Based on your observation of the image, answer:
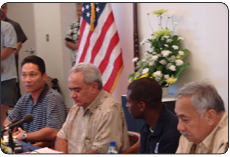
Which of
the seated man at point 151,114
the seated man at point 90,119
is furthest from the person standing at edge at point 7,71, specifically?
the seated man at point 151,114

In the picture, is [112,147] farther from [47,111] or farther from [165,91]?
[165,91]

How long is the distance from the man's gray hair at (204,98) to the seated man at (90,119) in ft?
2.35

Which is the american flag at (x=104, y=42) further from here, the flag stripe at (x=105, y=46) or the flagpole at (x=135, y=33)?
the flagpole at (x=135, y=33)

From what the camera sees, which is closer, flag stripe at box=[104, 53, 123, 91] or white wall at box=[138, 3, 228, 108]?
white wall at box=[138, 3, 228, 108]

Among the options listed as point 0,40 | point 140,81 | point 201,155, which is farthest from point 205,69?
point 0,40

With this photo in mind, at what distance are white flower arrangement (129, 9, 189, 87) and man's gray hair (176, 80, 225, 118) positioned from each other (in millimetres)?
1835

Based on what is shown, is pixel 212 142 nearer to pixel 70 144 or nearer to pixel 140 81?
pixel 140 81

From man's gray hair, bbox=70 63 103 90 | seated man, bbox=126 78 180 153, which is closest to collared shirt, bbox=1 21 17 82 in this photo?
man's gray hair, bbox=70 63 103 90

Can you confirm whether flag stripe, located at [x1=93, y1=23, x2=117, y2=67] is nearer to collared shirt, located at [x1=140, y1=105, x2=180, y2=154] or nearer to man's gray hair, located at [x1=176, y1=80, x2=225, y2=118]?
collared shirt, located at [x1=140, y1=105, x2=180, y2=154]

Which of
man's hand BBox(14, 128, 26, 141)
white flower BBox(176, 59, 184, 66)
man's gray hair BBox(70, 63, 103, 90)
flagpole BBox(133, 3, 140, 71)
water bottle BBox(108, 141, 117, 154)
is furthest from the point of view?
flagpole BBox(133, 3, 140, 71)

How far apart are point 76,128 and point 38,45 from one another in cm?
443

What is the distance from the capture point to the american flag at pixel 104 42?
435cm

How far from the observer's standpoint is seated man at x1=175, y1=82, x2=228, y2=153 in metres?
1.65

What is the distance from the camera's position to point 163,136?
2.01m
